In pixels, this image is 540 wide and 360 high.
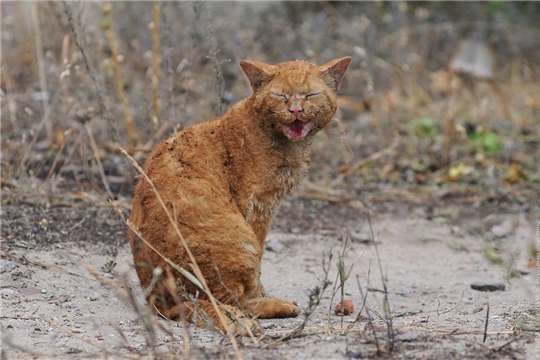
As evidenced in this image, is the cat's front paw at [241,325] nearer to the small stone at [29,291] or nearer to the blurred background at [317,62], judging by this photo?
the small stone at [29,291]

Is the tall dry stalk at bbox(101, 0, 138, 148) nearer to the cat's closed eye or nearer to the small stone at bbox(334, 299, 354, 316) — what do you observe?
the cat's closed eye

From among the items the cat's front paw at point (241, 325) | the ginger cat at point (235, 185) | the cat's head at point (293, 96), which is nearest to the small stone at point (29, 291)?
the ginger cat at point (235, 185)

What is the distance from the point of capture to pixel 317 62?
27.6 feet

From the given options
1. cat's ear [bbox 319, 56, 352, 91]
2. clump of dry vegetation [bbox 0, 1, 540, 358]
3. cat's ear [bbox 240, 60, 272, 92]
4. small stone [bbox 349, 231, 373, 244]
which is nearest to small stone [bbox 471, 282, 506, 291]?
clump of dry vegetation [bbox 0, 1, 540, 358]

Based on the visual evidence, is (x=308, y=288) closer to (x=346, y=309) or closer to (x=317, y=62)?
(x=346, y=309)

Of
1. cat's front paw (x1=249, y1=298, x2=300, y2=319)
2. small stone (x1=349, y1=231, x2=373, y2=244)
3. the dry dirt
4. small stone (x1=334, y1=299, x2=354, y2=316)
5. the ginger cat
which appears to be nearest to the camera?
the dry dirt

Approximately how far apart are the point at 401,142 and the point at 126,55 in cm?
378

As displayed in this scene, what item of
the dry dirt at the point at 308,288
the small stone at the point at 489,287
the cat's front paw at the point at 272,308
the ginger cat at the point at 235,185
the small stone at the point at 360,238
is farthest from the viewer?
the small stone at the point at 360,238

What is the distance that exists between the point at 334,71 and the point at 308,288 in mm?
1223

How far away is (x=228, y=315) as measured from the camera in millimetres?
3002

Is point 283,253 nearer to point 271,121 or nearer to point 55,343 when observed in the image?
point 271,121

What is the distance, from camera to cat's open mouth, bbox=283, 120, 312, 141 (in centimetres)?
333

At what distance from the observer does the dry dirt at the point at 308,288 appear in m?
2.73

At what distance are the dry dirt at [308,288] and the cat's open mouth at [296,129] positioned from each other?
64 cm
